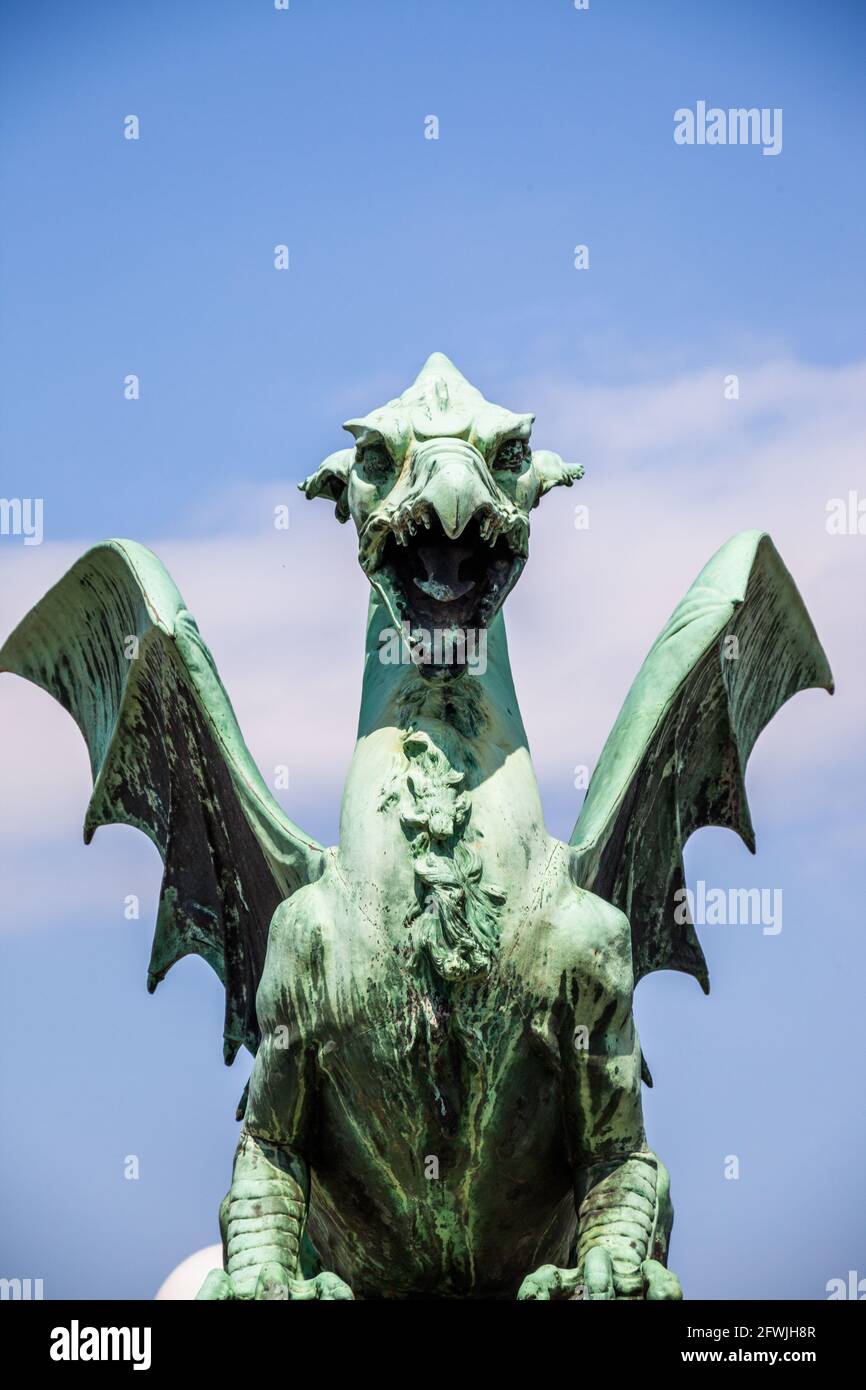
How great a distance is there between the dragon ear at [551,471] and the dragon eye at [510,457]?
188 millimetres

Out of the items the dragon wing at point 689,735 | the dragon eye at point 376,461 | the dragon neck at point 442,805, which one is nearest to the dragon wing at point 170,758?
the dragon neck at point 442,805

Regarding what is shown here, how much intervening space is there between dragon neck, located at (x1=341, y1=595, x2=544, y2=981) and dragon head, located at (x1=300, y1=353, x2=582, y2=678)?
226 millimetres

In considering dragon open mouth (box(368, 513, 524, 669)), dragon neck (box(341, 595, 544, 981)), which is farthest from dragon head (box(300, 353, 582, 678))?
dragon neck (box(341, 595, 544, 981))

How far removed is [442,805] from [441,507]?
992 mm

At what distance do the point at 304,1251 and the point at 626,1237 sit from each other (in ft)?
4.48

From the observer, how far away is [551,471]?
11039mm

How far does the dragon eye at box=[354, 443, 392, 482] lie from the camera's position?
1072 centimetres

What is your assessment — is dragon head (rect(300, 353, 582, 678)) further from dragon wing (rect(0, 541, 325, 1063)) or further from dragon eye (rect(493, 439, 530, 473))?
dragon wing (rect(0, 541, 325, 1063))

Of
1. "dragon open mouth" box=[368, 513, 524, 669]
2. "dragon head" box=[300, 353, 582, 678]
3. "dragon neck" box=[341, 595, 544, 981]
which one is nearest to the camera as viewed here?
"dragon neck" box=[341, 595, 544, 981]

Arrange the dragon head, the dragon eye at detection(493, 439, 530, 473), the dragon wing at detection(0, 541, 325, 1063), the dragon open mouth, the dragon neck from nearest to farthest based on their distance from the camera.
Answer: the dragon neck → the dragon head → the dragon open mouth → the dragon eye at detection(493, 439, 530, 473) → the dragon wing at detection(0, 541, 325, 1063)

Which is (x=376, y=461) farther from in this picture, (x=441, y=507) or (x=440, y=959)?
Result: (x=440, y=959)
